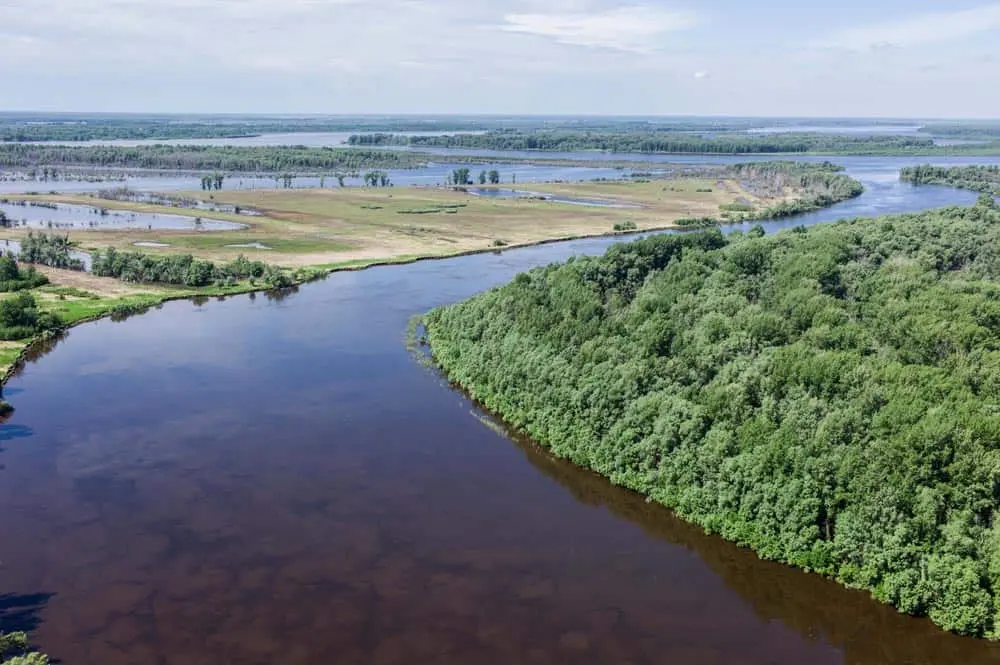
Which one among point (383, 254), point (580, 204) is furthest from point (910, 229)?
point (580, 204)

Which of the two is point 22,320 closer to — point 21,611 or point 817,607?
point 21,611

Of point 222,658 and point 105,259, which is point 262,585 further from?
point 105,259

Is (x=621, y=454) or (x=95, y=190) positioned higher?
(x=95, y=190)

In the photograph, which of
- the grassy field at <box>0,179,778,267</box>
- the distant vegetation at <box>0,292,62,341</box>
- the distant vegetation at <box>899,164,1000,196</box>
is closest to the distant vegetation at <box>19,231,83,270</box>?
the grassy field at <box>0,179,778,267</box>

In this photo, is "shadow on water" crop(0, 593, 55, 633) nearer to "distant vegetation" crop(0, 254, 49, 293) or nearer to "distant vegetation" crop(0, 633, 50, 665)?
"distant vegetation" crop(0, 633, 50, 665)

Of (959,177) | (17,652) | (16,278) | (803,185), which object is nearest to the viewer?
(17,652)

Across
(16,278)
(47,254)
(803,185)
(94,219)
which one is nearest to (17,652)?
(16,278)
